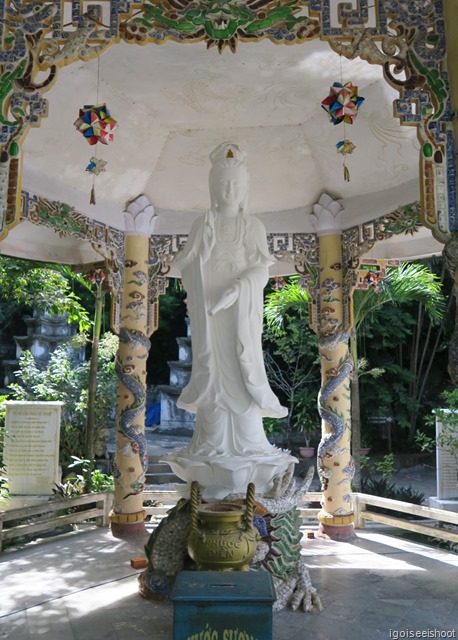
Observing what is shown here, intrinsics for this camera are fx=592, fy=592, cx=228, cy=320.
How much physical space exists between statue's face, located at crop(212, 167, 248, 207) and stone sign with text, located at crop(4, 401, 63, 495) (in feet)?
16.2

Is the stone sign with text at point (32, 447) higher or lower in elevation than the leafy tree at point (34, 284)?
lower

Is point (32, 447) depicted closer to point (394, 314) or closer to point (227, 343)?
point (227, 343)

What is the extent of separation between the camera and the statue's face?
17.9 feet

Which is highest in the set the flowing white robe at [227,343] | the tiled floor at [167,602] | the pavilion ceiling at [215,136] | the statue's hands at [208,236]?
the pavilion ceiling at [215,136]

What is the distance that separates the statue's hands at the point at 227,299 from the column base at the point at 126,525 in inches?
139

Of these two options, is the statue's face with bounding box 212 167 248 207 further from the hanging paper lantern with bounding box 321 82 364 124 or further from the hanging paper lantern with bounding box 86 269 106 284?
the hanging paper lantern with bounding box 86 269 106 284

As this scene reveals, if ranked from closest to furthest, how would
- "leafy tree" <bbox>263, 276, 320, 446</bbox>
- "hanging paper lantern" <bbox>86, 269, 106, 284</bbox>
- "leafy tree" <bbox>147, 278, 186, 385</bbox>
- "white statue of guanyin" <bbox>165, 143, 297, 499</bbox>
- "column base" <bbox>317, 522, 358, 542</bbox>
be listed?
"white statue of guanyin" <bbox>165, 143, 297, 499</bbox> < "column base" <bbox>317, 522, 358, 542</bbox> < "hanging paper lantern" <bbox>86, 269, 106, 284</bbox> < "leafy tree" <bbox>263, 276, 320, 446</bbox> < "leafy tree" <bbox>147, 278, 186, 385</bbox>

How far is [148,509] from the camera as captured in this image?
7992 mm

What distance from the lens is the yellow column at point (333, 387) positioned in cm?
746

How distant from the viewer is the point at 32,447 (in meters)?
8.79

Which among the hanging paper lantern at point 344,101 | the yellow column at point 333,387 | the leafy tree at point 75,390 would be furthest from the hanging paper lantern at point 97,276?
the hanging paper lantern at point 344,101

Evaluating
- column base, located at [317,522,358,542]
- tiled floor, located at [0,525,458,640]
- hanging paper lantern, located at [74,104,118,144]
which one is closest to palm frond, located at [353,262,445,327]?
→ column base, located at [317,522,358,542]

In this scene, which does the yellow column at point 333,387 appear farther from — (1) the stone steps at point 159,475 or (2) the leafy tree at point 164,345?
(2) the leafy tree at point 164,345

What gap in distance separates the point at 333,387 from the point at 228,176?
3374mm
